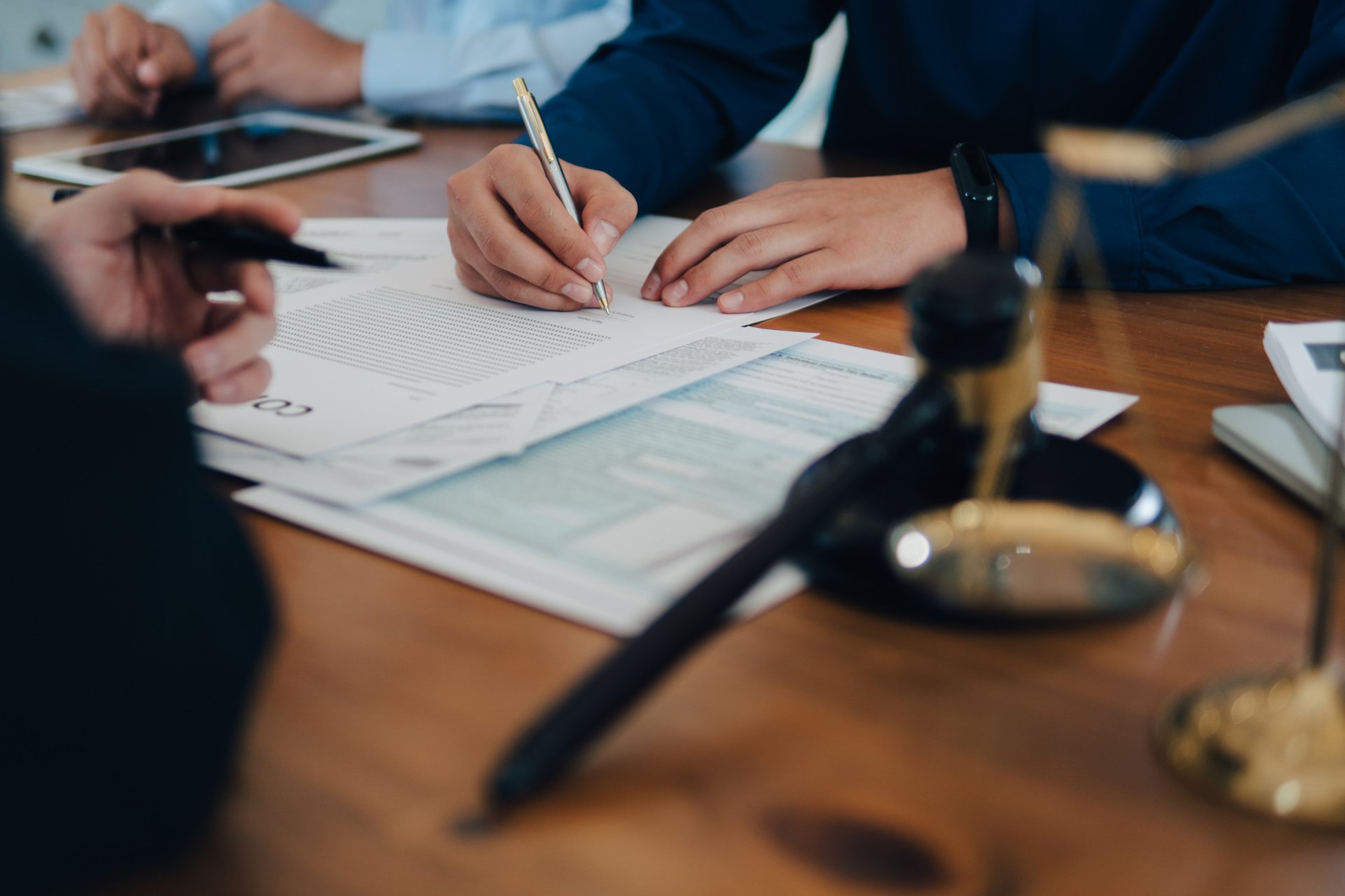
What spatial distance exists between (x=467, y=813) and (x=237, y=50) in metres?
1.52

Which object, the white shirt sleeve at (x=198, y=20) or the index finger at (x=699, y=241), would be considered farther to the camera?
the white shirt sleeve at (x=198, y=20)

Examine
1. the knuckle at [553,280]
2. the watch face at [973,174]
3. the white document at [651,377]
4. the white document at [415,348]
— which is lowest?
the white document at [415,348]

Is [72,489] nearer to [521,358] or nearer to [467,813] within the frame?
[467,813]

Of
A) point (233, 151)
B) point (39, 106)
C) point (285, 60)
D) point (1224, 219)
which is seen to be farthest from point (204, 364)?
point (39, 106)

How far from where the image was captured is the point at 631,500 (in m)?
0.52

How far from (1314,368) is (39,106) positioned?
164 cm

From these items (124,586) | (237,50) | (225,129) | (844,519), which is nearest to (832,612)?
(844,519)

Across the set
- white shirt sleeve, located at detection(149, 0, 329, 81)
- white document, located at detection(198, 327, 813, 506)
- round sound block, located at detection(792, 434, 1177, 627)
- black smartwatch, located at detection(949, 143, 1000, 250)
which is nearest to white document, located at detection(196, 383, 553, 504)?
white document, located at detection(198, 327, 813, 506)

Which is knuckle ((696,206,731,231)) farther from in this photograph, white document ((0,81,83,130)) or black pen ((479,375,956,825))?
white document ((0,81,83,130))

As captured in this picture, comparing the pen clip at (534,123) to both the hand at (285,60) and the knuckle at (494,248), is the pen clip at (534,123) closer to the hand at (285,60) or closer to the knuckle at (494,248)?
the knuckle at (494,248)

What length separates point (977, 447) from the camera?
448 mm

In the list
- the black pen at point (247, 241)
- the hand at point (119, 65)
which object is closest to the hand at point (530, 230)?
the black pen at point (247, 241)

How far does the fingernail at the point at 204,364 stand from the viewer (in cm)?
57

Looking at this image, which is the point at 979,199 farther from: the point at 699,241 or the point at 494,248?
the point at 494,248
